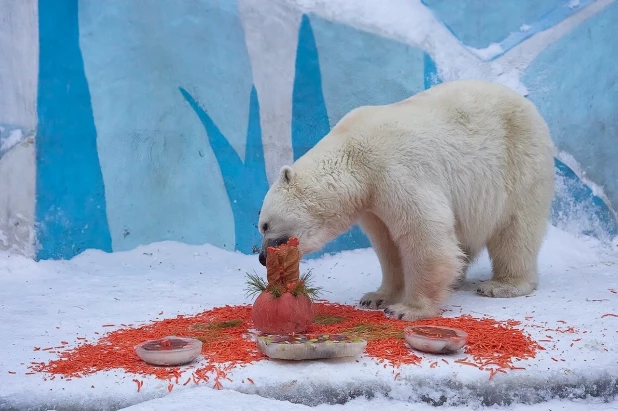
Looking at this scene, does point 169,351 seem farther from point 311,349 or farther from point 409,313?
point 409,313

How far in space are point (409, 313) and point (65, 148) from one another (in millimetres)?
4015

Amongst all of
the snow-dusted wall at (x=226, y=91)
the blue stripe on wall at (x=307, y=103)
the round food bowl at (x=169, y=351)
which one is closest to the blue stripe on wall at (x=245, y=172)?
the snow-dusted wall at (x=226, y=91)

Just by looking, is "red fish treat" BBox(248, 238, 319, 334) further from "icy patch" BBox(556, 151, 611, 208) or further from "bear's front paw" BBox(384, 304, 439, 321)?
"icy patch" BBox(556, 151, 611, 208)

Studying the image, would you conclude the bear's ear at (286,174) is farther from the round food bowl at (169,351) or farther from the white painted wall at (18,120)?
the white painted wall at (18,120)

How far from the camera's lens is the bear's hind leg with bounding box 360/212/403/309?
4.98 m

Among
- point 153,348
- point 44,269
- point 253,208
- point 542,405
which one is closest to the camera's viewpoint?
point 542,405

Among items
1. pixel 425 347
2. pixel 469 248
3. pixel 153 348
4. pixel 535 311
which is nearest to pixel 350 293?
pixel 469 248

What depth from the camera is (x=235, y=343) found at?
152 inches

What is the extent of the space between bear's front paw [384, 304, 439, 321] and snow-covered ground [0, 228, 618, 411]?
13.5 inches

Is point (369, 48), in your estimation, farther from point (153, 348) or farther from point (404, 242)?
point (153, 348)

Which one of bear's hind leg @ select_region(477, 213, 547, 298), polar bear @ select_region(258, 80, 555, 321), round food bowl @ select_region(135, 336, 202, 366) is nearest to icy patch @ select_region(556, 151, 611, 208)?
polar bear @ select_region(258, 80, 555, 321)

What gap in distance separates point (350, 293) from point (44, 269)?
2.85 metres

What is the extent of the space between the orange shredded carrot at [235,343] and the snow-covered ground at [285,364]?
0.09 m

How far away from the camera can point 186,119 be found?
7125 millimetres
